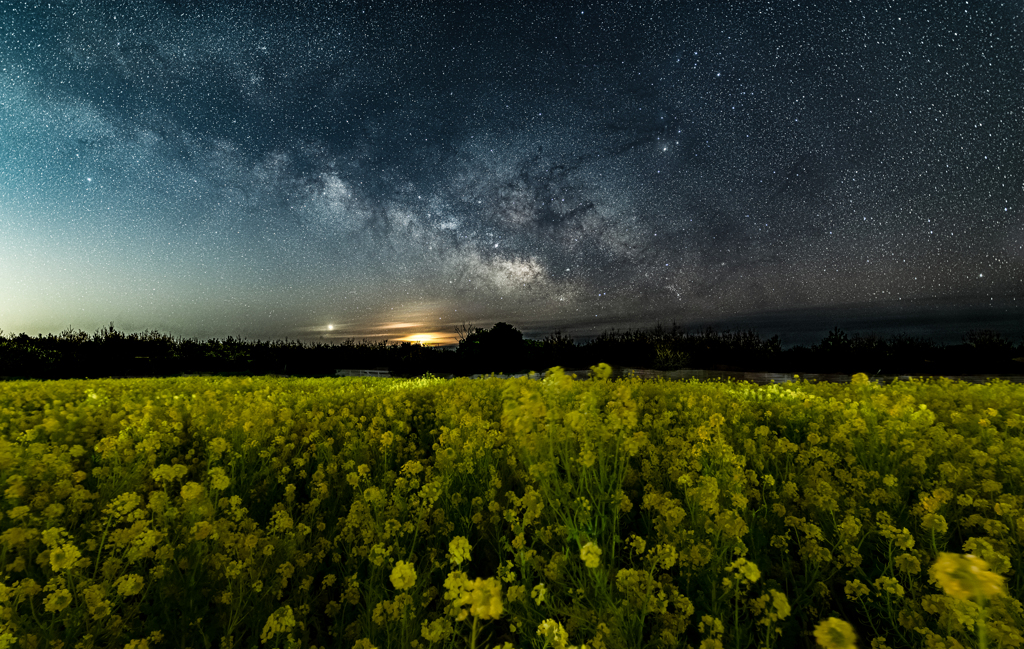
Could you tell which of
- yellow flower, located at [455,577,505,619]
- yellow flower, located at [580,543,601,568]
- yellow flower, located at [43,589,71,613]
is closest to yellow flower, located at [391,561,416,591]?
yellow flower, located at [455,577,505,619]

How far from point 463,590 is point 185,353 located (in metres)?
22.3

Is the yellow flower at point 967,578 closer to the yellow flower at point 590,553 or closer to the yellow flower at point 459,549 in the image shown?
the yellow flower at point 590,553

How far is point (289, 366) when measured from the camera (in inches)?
759

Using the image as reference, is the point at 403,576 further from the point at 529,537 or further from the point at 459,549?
the point at 529,537

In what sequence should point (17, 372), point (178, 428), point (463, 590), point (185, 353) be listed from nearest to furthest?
point (463, 590)
point (178, 428)
point (17, 372)
point (185, 353)

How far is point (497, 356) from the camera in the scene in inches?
696

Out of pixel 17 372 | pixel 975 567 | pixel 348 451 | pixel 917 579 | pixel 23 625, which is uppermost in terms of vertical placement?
pixel 17 372

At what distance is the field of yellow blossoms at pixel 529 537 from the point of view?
2.17 m

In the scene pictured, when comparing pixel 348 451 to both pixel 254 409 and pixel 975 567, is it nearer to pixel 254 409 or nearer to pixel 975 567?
pixel 254 409

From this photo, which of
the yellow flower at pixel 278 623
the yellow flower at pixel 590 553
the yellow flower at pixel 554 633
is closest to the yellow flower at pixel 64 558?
the yellow flower at pixel 278 623

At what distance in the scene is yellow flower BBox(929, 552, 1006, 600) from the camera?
114 centimetres

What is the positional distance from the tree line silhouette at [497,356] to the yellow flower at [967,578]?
14.7 meters

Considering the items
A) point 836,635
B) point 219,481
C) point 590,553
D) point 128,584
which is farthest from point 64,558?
point 836,635

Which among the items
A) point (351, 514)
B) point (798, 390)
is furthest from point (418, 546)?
point (798, 390)
